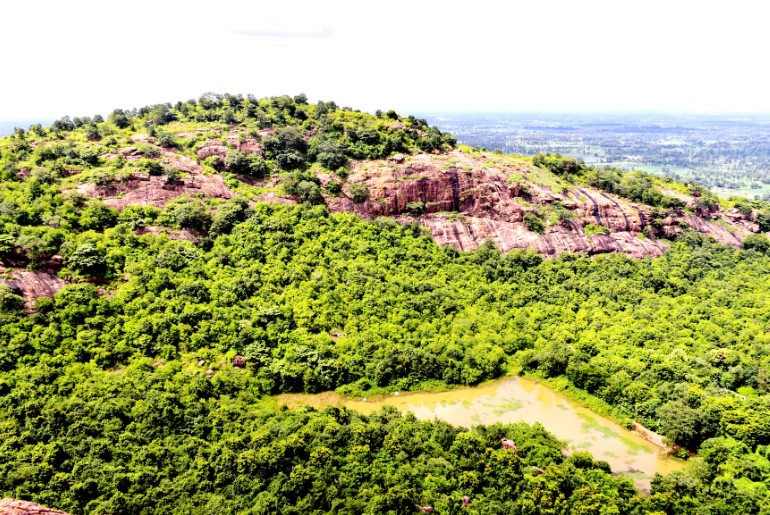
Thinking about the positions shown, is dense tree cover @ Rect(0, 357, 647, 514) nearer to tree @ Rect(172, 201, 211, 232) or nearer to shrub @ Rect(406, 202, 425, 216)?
tree @ Rect(172, 201, 211, 232)

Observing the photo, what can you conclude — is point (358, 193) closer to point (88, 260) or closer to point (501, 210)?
point (501, 210)

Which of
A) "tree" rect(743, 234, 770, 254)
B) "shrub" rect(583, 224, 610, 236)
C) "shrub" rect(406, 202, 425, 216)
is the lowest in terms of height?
"tree" rect(743, 234, 770, 254)

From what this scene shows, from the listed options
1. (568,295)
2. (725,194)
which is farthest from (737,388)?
(725,194)

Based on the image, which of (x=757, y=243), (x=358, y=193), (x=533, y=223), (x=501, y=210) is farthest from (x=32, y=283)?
(x=757, y=243)

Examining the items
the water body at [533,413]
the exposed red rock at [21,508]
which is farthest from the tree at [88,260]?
the exposed red rock at [21,508]

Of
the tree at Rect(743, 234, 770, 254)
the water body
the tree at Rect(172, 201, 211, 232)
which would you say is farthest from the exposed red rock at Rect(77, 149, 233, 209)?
the tree at Rect(743, 234, 770, 254)

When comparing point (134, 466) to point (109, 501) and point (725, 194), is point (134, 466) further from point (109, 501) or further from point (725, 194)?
point (725, 194)
